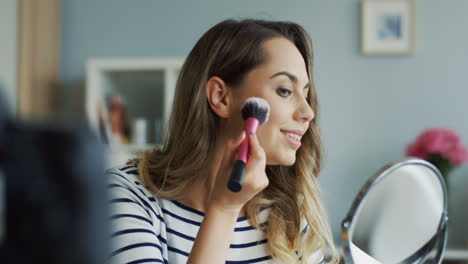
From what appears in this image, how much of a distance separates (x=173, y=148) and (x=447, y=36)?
2.21 m

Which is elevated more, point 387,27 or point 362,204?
point 387,27

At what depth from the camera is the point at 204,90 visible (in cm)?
122

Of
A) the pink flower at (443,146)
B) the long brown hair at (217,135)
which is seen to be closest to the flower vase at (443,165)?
the pink flower at (443,146)

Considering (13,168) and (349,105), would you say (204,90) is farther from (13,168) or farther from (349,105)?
(349,105)

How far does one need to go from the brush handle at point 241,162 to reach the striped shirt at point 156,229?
0.29 m

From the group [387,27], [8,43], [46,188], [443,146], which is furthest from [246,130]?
[387,27]

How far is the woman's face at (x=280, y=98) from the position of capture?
1148 millimetres

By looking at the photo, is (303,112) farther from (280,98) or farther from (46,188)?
(46,188)

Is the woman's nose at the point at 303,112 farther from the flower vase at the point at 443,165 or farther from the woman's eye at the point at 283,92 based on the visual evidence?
the flower vase at the point at 443,165

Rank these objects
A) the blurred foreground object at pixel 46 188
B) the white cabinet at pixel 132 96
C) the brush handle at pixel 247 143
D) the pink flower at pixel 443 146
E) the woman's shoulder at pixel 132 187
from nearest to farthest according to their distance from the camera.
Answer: the blurred foreground object at pixel 46 188 < the brush handle at pixel 247 143 < the woman's shoulder at pixel 132 187 < the pink flower at pixel 443 146 < the white cabinet at pixel 132 96

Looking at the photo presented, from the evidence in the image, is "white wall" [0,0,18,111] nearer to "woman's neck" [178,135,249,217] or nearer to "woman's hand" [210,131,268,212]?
"woman's neck" [178,135,249,217]

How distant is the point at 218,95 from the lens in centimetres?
122

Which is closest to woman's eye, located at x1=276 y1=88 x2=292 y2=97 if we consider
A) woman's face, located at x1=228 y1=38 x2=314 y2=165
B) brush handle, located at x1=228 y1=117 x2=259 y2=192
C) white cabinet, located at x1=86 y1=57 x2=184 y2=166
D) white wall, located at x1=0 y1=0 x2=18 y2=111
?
woman's face, located at x1=228 y1=38 x2=314 y2=165

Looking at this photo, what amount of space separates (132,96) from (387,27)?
1.46 metres
